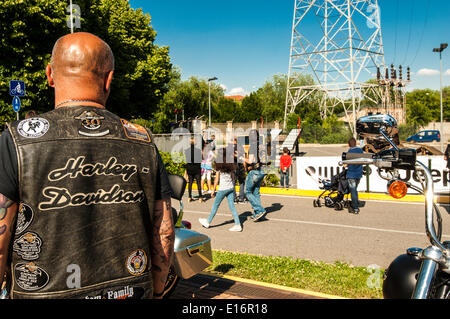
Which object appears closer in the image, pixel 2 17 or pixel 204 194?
pixel 204 194

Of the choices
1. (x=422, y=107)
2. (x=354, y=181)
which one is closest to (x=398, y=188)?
(x=354, y=181)

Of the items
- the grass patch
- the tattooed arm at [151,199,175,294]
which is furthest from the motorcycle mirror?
the grass patch

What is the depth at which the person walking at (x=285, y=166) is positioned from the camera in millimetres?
13781

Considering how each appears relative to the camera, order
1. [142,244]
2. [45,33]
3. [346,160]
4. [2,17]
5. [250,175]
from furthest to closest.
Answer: [45,33] → [2,17] → [250,175] → [346,160] → [142,244]

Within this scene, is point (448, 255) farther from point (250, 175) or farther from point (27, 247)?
point (250, 175)

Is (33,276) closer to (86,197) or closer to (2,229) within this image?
(2,229)

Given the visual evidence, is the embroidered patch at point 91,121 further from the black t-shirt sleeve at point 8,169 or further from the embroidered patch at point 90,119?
the black t-shirt sleeve at point 8,169

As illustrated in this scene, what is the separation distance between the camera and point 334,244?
23.3 ft

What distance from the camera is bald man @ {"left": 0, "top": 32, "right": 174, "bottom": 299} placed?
1614 millimetres

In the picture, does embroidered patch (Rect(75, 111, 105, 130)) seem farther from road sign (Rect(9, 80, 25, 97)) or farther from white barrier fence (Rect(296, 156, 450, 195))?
road sign (Rect(9, 80, 25, 97))

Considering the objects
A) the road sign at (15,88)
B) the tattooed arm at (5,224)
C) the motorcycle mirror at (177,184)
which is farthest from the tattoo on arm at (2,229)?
the road sign at (15,88)

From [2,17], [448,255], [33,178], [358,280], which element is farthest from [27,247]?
[2,17]
